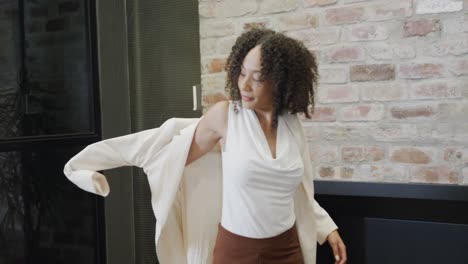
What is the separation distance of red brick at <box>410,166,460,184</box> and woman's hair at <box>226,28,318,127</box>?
543 mm

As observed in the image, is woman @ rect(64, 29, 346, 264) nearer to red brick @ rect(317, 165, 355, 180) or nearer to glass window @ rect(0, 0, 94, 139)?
red brick @ rect(317, 165, 355, 180)

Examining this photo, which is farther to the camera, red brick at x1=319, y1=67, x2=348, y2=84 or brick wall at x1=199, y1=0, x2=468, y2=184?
red brick at x1=319, y1=67, x2=348, y2=84

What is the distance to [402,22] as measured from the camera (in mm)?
1513

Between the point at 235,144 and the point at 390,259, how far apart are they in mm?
822

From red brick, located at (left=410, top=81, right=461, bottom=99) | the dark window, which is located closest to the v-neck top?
red brick, located at (left=410, top=81, right=461, bottom=99)

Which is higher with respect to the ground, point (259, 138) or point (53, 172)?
point (259, 138)

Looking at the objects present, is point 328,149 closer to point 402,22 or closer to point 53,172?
point 402,22

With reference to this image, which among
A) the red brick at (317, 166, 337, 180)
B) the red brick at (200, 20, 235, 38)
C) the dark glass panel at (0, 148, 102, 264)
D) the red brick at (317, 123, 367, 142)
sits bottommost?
the dark glass panel at (0, 148, 102, 264)

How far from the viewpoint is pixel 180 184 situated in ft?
4.39

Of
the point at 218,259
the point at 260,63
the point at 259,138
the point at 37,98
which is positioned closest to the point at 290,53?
the point at 260,63

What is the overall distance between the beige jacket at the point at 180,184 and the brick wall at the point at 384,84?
345 millimetres

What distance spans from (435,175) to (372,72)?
39cm

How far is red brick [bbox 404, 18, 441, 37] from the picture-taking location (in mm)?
1472

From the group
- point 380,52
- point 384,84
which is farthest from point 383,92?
point 380,52
